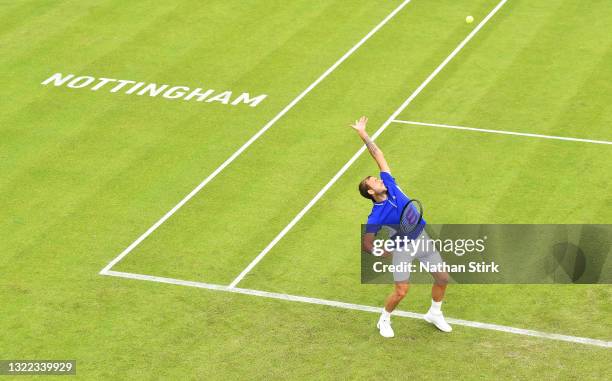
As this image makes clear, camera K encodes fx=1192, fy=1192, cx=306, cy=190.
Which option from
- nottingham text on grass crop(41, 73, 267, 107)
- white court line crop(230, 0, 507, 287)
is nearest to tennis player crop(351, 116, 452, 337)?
Answer: white court line crop(230, 0, 507, 287)

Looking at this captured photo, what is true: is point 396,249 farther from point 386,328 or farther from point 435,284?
point 386,328

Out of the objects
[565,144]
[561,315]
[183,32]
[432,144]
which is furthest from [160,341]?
[183,32]

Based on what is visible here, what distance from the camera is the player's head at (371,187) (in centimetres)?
1705

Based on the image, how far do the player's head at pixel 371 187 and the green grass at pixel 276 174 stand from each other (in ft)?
7.73

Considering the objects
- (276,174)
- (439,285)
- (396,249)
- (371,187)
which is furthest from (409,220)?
(276,174)

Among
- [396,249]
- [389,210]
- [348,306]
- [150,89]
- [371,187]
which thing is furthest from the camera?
[150,89]

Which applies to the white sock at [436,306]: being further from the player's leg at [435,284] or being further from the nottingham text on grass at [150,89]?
→ the nottingham text on grass at [150,89]

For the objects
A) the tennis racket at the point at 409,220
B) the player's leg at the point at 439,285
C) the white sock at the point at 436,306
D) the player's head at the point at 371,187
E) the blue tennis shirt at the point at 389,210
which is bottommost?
the white sock at the point at 436,306

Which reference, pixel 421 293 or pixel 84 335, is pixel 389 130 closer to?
pixel 421 293

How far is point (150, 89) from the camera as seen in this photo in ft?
91.1

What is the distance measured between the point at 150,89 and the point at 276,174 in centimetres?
551

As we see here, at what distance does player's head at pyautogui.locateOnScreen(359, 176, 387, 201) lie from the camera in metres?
17.0

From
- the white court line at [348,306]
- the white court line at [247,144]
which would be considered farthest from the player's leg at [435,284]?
the white court line at [247,144]

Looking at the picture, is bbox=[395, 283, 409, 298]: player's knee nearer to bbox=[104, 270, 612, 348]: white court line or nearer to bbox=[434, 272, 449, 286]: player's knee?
bbox=[434, 272, 449, 286]: player's knee
